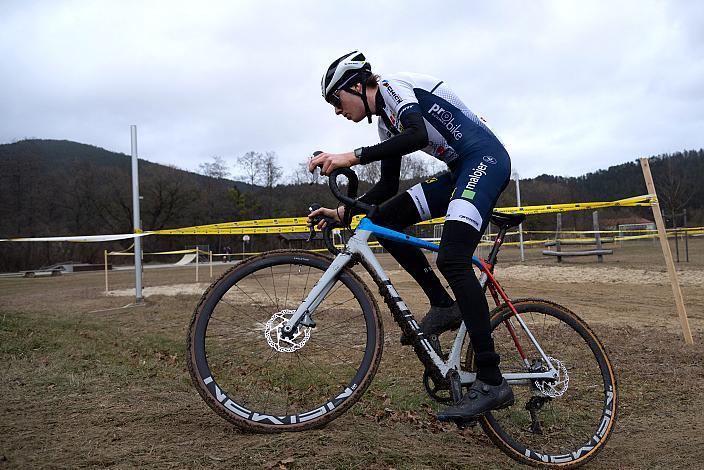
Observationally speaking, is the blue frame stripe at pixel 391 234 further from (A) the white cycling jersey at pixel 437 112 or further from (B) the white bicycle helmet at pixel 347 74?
(B) the white bicycle helmet at pixel 347 74

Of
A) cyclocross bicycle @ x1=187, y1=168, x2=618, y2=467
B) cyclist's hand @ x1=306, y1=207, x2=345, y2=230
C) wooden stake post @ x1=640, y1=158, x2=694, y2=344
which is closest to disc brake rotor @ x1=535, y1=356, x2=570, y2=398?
cyclocross bicycle @ x1=187, y1=168, x2=618, y2=467

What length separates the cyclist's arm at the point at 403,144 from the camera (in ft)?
9.46

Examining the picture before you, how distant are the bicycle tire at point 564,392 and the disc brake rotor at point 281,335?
997 mm

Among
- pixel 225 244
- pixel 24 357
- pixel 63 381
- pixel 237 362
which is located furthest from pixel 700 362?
pixel 225 244

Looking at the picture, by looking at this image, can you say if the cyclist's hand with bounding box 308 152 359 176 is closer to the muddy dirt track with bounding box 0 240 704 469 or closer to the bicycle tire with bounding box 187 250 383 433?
the bicycle tire with bounding box 187 250 383 433

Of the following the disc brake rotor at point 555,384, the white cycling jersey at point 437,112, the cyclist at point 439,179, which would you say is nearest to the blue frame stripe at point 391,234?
the cyclist at point 439,179

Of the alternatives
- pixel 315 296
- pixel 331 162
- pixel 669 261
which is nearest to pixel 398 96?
pixel 331 162

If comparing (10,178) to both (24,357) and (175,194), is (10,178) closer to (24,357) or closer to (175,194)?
(175,194)

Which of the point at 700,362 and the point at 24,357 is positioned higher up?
the point at 24,357

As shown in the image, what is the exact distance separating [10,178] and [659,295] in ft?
278

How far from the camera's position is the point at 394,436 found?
3.00m

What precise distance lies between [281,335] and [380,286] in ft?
2.09

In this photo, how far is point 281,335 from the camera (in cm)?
290

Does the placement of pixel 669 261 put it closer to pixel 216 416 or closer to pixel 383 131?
pixel 383 131
